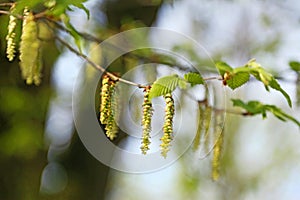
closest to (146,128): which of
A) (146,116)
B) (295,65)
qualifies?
(146,116)

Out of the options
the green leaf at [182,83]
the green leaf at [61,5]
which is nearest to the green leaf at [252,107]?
the green leaf at [182,83]

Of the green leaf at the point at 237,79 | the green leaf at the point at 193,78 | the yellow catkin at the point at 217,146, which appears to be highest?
the green leaf at the point at 237,79

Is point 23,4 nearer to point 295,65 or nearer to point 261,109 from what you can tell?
point 261,109

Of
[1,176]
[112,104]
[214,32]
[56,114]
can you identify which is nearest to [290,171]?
[214,32]

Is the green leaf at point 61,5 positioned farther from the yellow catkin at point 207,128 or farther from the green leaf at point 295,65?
the green leaf at point 295,65

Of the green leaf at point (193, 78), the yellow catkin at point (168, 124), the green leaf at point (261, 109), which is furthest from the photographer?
the green leaf at point (261, 109)
